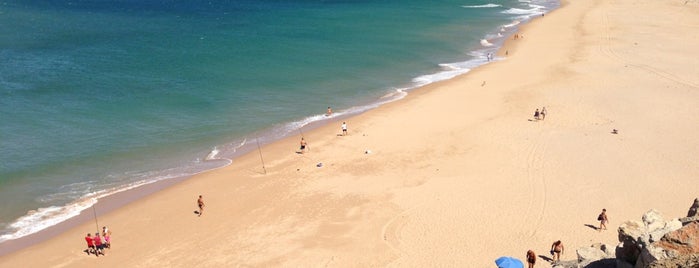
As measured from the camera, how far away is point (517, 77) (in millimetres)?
50812

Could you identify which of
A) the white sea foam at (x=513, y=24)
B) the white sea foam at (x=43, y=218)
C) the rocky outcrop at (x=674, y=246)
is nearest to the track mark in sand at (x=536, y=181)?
the rocky outcrop at (x=674, y=246)

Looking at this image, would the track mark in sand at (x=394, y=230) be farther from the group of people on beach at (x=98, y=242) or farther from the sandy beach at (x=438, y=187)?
the group of people on beach at (x=98, y=242)

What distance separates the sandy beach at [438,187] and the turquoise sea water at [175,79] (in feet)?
13.3

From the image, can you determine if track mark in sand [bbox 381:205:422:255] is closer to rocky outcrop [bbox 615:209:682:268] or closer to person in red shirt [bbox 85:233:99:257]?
rocky outcrop [bbox 615:209:682:268]

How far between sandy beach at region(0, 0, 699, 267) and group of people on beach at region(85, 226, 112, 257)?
352 millimetres

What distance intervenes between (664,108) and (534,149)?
1284 cm

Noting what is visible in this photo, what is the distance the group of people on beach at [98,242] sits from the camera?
76.8 feet

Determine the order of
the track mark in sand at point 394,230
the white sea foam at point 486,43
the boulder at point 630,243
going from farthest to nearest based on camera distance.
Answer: the white sea foam at point 486,43 → the track mark in sand at point 394,230 → the boulder at point 630,243

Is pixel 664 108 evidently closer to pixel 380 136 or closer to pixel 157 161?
pixel 380 136

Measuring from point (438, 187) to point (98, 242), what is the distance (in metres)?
15.2

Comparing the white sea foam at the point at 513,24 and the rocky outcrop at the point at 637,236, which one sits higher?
the white sea foam at the point at 513,24

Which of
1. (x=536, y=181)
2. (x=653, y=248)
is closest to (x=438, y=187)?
(x=536, y=181)

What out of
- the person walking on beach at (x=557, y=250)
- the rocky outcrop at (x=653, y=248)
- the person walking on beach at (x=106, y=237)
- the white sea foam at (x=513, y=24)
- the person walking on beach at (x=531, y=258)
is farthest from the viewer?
the white sea foam at (x=513, y=24)

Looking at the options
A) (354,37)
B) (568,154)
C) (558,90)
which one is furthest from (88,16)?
(568,154)
